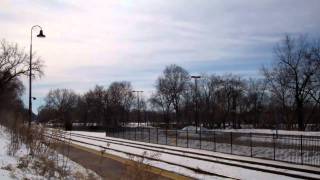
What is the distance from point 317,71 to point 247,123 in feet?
171

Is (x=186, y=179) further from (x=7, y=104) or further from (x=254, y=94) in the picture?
(x=254, y=94)

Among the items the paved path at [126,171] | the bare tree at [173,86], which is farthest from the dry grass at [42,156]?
the bare tree at [173,86]

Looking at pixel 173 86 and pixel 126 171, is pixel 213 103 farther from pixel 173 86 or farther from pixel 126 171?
pixel 126 171

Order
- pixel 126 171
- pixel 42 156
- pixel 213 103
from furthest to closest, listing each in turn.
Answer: pixel 213 103 < pixel 42 156 < pixel 126 171

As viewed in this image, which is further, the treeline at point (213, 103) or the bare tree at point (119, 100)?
the bare tree at point (119, 100)

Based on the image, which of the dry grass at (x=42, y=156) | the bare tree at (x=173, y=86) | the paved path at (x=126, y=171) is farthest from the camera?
the bare tree at (x=173, y=86)

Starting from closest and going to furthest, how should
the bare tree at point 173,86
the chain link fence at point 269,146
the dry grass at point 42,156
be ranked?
the dry grass at point 42,156 < the chain link fence at point 269,146 < the bare tree at point 173,86

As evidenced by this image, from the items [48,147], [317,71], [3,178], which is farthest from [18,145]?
[317,71]

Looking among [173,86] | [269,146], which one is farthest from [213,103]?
[269,146]

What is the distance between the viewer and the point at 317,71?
66.5m

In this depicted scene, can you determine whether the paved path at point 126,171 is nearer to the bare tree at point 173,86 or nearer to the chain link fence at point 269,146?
the chain link fence at point 269,146

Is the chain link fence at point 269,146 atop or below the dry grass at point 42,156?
below

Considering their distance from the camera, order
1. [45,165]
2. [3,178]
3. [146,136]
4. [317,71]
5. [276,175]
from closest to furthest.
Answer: [3,178]
[45,165]
[276,175]
[146,136]
[317,71]

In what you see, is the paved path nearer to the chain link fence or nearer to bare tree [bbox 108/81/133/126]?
the chain link fence
